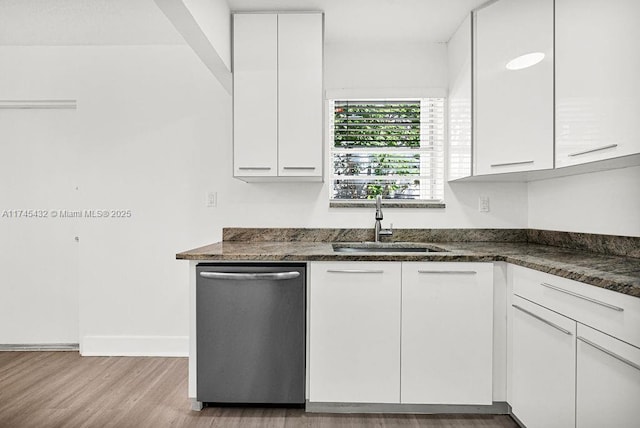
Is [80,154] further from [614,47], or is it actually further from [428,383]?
[614,47]

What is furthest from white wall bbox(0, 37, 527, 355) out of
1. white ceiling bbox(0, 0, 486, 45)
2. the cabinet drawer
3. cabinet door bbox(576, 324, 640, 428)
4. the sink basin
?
cabinet door bbox(576, 324, 640, 428)

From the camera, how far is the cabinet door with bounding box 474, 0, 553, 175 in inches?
81.6

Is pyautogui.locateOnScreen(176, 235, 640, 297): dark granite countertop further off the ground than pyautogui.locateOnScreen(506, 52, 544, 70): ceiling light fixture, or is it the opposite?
pyautogui.locateOnScreen(506, 52, 544, 70): ceiling light fixture

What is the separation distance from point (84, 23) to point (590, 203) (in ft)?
11.0

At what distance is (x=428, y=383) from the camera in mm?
2135

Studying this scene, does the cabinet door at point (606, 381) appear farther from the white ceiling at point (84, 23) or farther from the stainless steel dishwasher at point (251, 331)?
the white ceiling at point (84, 23)

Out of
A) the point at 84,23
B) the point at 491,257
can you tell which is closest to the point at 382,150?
the point at 491,257

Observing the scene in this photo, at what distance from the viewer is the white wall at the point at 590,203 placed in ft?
6.68

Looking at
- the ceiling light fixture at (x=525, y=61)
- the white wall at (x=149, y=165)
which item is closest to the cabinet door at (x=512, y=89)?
the ceiling light fixture at (x=525, y=61)

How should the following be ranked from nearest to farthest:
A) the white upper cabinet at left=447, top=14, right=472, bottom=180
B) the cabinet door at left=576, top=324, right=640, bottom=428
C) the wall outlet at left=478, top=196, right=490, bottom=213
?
the cabinet door at left=576, top=324, right=640, bottom=428 < the white upper cabinet at left=447, top=14, right=472, bottom=180 < the wall outlet at left=478, top=196, right=490, bottom=213

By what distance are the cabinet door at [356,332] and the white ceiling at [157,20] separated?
1.57m

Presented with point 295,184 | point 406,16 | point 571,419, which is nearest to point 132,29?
point 295,184

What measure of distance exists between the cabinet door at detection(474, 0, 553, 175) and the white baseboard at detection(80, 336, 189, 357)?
2.43m

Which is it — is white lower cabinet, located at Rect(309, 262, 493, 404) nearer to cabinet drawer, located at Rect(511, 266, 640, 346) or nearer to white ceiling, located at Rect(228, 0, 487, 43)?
cabinet drawer, located at Rect(511, 266, 640, 346)
